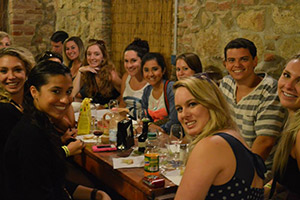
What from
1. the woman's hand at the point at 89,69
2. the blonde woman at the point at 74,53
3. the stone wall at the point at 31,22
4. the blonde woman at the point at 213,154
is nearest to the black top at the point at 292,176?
the blonde woman at the point at 213,154

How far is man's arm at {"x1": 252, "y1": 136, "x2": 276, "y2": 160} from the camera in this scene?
9.13ft

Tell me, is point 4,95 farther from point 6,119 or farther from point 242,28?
point 242,28

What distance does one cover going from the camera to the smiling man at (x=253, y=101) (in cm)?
279

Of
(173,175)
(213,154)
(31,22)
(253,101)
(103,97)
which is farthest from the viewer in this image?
(31,22)

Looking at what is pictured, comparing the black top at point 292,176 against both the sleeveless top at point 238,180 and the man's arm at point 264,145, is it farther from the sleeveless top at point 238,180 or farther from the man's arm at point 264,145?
the man's arm at point 264,145

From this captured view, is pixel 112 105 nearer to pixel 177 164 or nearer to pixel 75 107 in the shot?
pixel 75 107

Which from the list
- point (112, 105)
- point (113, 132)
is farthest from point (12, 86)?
point (112, 105)

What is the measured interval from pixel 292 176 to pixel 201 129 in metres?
0.63

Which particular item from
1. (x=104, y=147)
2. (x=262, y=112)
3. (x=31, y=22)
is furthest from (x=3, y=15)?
(x=262, y=112)

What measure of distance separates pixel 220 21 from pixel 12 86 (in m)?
2.30

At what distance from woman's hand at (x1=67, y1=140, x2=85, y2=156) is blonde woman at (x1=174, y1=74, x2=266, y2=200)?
134 centimetres

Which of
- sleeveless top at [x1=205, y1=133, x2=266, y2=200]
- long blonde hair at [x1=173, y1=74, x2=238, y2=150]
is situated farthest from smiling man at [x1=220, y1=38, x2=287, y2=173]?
sleeveless top at [x1=205, y1=133, x2=266, y2=200]

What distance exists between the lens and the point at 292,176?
1952 mm

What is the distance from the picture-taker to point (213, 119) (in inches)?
67.2
